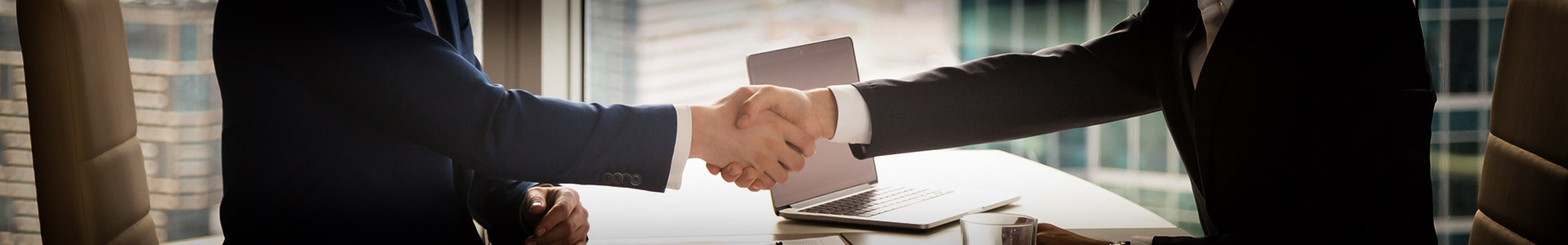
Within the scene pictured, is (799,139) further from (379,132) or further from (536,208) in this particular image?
(379,132)

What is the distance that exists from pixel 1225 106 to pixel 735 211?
778 mm

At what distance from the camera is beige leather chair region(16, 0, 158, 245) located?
83 centimetres

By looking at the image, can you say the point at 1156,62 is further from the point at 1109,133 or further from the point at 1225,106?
the point at 1109,133

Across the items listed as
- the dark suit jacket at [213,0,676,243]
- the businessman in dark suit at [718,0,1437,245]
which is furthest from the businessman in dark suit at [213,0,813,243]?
the businessman in dark suit at [718,0,1437,245]

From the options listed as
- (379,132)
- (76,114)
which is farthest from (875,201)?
(76,114)

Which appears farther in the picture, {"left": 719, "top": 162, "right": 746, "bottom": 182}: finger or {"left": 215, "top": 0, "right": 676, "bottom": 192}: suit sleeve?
{"left": 719, "top": 162, "right": 746, "bottom": 182}: finger

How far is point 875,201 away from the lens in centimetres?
151

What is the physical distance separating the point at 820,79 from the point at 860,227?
1.40 feet

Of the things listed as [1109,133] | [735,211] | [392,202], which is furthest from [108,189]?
[1109,133]

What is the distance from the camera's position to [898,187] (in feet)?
5.58

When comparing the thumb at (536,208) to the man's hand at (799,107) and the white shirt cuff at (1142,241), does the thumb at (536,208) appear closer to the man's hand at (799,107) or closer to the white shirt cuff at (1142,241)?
the man's hand at (799,107)

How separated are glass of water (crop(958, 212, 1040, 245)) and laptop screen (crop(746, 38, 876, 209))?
2.12ft

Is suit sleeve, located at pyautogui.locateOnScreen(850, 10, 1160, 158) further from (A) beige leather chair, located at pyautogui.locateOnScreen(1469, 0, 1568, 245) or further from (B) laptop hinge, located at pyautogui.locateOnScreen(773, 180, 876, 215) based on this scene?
(A) beige leather chair, located at pyautogui.locateOnScreen(1469, 0, 1568, 245)

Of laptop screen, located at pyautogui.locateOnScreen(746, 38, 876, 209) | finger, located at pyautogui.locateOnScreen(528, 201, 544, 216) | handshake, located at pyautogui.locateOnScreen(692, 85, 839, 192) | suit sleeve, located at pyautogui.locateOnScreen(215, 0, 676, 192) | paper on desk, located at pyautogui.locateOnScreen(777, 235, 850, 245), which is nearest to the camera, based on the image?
suit sleeve, located at pyautogui.locateOnScreen(215, 0, 676, 192)
